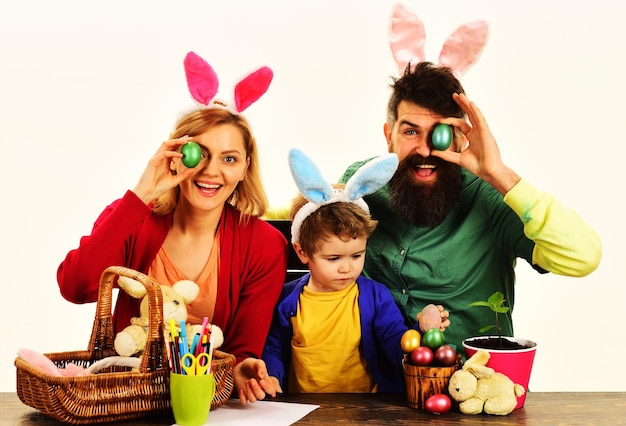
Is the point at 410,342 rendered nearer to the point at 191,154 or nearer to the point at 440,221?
the point at 440,221

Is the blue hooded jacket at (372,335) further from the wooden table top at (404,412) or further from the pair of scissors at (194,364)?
the pair of scissors at (194,364)

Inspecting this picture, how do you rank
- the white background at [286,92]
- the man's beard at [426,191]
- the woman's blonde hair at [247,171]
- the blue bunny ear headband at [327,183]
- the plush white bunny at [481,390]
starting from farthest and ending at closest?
1. the white background at [286,92]
2. the man's beard at [426,191]
3. the woman's blonde hair at [247,171]
4. the blue bunny ear headband at [327,183]
5. the plush white bunny at [481,390]

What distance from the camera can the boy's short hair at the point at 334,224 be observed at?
2059mm

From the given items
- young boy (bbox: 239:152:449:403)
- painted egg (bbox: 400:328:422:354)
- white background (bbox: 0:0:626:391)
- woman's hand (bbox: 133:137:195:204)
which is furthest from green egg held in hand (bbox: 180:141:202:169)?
white background (bbox: 0:0:626:391)

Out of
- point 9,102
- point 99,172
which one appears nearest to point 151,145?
point 99,172

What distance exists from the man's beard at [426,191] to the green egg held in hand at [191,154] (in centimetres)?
54

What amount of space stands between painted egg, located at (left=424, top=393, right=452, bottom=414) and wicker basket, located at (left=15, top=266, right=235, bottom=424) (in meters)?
0.42

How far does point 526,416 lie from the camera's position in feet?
5.68

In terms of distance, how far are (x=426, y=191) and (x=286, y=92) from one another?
150 cm

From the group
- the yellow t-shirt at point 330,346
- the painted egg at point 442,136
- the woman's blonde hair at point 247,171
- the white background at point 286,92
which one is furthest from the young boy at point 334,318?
the white background at point 286,92

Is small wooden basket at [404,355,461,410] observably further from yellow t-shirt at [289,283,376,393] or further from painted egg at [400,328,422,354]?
yellow t-shirt at [289,283,376,393]

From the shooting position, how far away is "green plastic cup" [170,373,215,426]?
162 cm

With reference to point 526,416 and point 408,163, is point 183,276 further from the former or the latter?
point 526,416

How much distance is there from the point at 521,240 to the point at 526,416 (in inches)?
21.7
